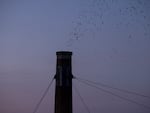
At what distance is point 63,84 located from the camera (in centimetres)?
175

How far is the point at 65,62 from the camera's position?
1.75 metres

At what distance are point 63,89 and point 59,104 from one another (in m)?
0.13

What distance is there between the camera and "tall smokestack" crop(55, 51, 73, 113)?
1.73 m

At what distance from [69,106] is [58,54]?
446 mm

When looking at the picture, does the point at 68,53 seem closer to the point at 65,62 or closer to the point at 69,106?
the point at 65,62

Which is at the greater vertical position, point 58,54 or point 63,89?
point 58,54

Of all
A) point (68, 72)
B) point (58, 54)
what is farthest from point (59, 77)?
point (58, 54)

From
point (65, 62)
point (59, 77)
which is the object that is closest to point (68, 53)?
point (65, 62)

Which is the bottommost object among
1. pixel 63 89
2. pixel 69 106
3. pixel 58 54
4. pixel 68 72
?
pixel 69 106

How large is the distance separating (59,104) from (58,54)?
417 millimetres

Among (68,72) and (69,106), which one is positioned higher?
(68,72)

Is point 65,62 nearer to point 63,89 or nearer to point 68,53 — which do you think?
point 68,53

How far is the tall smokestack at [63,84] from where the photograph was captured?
173 cm

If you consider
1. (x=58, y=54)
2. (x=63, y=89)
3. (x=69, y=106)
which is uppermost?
(x=58, y=54)
